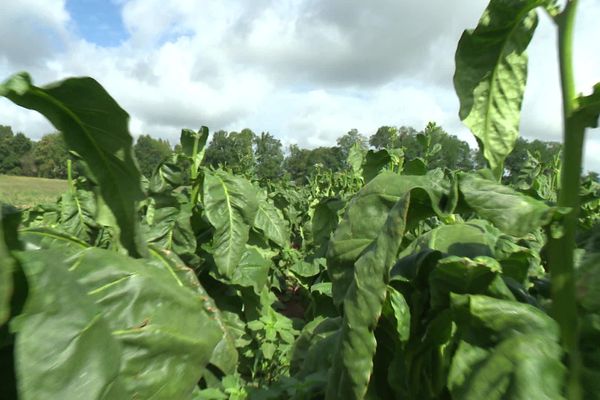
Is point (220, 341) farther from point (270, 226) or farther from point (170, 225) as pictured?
point (270, 226)

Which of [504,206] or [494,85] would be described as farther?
[494,85]

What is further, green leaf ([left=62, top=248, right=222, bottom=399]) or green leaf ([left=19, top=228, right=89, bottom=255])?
green leaf ([left=19, top=228, right=89, bottom=255])

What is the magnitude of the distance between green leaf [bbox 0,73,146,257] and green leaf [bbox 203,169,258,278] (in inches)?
110

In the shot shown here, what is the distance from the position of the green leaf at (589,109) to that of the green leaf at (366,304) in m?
0.36

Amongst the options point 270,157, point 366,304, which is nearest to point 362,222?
point 366,304

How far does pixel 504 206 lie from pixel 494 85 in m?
0.34

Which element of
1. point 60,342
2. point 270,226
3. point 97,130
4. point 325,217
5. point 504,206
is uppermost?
point 97,130

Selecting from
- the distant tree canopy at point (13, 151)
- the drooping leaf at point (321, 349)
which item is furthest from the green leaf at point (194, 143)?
the distant tree canopy at point (13, 151)

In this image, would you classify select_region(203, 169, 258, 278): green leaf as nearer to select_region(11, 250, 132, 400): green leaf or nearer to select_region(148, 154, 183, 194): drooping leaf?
select_region(148, 154, 183, 194): drooping leaf

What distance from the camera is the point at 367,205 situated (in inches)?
58.4

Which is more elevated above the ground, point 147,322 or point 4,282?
point 4,282

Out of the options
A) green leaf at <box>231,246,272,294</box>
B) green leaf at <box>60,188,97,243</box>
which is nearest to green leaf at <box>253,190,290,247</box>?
green leaf at <box>231,246,272,294</box>

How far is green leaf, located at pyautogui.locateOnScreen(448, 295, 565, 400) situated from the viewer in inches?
37.9

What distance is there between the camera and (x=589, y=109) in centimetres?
103
